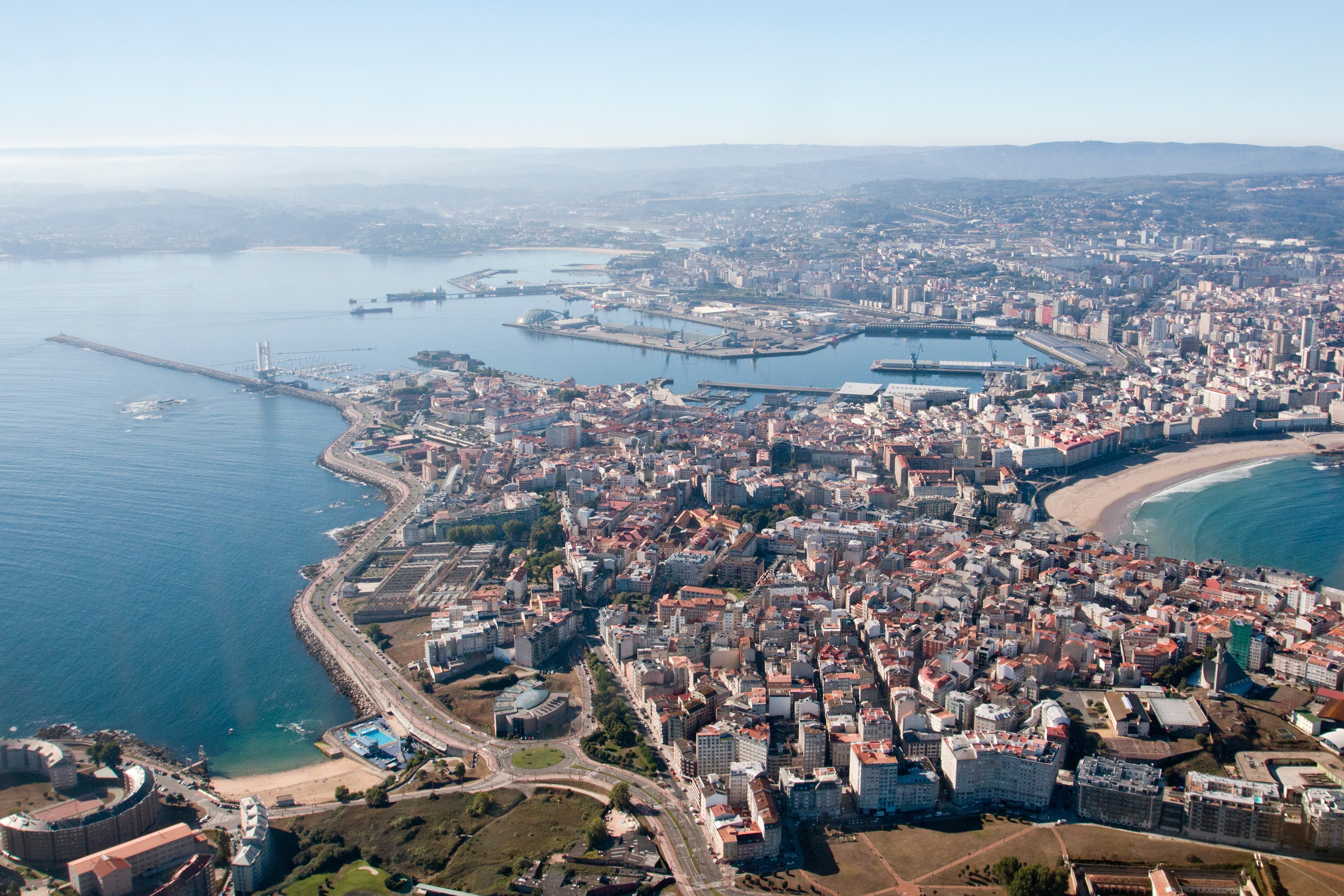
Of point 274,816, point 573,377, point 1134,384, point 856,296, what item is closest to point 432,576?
point 274,816

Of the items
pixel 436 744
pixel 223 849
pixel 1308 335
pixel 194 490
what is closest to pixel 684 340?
pixel 1308 335

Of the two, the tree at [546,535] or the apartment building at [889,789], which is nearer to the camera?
the apartment building at [889,789]

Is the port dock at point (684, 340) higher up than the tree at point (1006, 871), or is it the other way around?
the port dock at point (684, 340)

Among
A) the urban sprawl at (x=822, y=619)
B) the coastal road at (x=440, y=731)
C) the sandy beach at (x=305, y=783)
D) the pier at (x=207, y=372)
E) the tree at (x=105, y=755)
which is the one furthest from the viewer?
the pier at (x=207, y=372)

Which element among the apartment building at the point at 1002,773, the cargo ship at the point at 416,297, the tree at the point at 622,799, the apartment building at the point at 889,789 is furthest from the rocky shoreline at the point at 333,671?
the cargo ship at the point at 416,297

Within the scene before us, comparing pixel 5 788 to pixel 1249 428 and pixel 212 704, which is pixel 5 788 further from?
pixel 1249 428

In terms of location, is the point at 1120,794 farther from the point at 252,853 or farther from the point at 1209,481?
the point at 1209,481

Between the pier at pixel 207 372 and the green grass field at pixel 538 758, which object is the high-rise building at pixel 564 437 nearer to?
the pier at pixel 207 372
